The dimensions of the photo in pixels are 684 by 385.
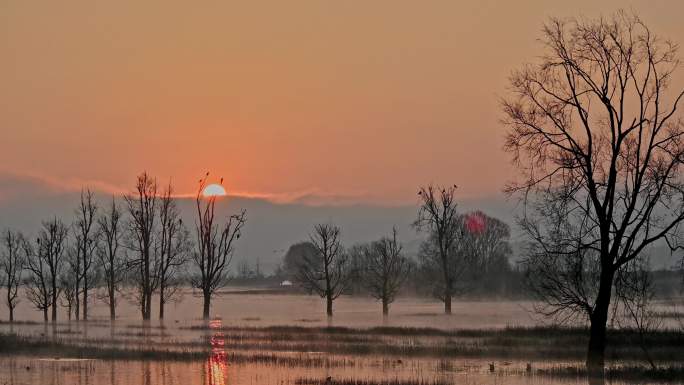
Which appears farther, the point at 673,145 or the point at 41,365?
the point at 41,365

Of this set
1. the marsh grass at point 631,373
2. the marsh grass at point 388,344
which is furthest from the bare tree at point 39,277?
the marsh grass at point 631,373

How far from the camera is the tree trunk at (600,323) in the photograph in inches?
1101

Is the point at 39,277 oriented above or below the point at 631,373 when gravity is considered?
above

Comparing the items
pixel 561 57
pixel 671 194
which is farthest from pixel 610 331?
pixel 561 57

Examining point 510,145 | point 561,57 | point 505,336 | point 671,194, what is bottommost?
point 505,336

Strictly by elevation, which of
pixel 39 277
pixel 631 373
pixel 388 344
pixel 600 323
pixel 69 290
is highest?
pixel 39 277

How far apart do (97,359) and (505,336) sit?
2077 centimetres

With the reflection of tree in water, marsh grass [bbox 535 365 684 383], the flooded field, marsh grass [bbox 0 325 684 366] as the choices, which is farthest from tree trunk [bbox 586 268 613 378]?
the reflection of tree in water

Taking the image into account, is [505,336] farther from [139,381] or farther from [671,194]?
[139,381]

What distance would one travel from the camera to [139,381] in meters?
27.3

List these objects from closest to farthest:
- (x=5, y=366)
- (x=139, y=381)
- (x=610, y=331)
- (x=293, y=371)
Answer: (x=139, y=381) < (x=293, y=371) < (x=5, y=366) < (x=610, y=331)

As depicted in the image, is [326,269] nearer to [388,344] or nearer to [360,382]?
[388,344]

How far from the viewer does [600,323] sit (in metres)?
28.6

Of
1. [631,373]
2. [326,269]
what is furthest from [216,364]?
[326,269]
